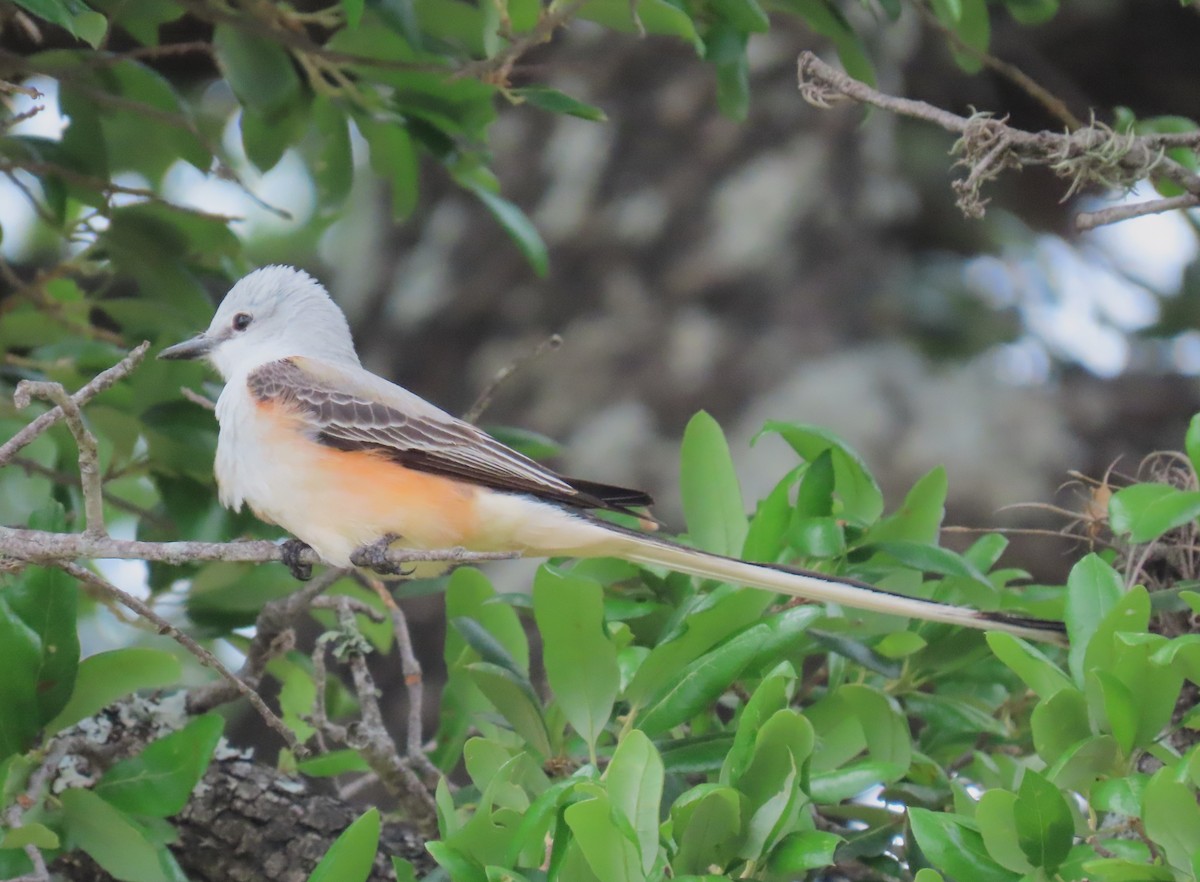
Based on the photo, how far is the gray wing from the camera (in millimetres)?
2986

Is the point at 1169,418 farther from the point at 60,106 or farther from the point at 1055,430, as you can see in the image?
the point at 60,106

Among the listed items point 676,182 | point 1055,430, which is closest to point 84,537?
point 676,182

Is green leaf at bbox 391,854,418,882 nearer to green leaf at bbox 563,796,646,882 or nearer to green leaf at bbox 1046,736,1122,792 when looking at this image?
green leaf at bbox 563,796,646,882

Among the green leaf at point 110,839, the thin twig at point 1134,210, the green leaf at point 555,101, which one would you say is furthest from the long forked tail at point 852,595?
the green leaf at point 110,839

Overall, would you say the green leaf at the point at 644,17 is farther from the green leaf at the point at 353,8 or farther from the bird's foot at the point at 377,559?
the bird's foot at the point at 377,559

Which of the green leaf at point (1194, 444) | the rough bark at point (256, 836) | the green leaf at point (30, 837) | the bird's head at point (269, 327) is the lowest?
the rough bark at point (256, 836)

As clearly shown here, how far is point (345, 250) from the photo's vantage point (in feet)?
23.6

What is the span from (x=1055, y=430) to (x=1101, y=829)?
4508mm

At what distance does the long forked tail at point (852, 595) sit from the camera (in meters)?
2.64

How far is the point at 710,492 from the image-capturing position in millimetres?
3064

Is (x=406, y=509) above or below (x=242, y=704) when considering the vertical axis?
above

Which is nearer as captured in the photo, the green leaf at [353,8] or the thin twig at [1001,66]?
the green leaf at [353,8]

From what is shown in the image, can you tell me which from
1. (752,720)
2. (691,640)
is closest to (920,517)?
(691,640)

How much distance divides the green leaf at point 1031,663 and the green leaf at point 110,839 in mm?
1610
